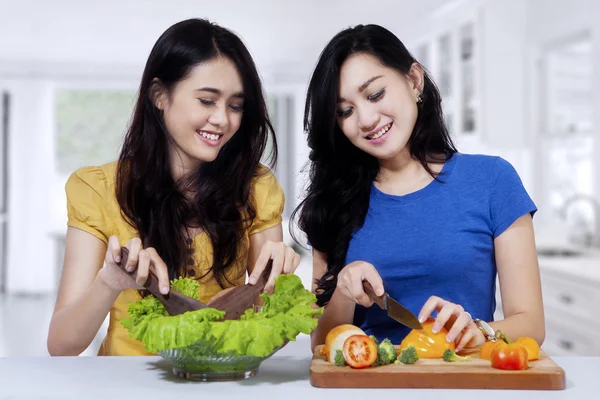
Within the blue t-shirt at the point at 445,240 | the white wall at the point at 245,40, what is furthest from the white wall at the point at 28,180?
the blue t-shirt at the point at 445,240

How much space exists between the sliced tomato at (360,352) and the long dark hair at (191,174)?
1.82 feet

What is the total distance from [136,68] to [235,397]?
903 centimetres

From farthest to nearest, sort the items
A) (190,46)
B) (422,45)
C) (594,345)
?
1. (422,45)
2. (594,345)
3. (190,46)

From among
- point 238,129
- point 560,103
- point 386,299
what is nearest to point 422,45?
point 560,103

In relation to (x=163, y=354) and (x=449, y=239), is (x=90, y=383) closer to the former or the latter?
(x=163, y=354)

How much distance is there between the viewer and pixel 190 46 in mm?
1706

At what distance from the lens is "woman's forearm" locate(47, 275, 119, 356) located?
4.89 feet

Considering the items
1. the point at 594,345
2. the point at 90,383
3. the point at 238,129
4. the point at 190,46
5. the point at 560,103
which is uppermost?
the point at 560,103

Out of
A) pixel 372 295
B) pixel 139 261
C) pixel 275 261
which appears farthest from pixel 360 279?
pixel 139 261

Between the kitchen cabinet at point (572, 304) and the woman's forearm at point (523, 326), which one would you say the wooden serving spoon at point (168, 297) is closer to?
the woman's forearm at point (523, 326)

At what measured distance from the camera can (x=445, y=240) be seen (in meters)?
1.75

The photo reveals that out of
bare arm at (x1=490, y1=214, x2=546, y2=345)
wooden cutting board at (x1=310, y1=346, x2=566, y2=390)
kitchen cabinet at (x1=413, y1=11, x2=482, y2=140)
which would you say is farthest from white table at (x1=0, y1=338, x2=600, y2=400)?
kitchen cabinet at (x1=413, y1=11, x2=482, y2=140)

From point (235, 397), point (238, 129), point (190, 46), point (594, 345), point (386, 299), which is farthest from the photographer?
point (594, 345)

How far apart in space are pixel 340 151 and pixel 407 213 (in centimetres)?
24
